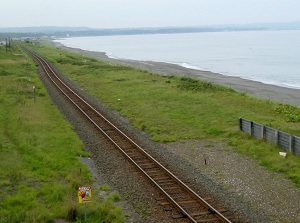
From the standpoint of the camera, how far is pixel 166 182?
→ 15602 mm

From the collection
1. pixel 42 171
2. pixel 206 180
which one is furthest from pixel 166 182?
pixel 42 171

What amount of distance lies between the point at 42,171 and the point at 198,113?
1430cm

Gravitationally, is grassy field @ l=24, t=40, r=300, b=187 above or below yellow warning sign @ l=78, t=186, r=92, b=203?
below

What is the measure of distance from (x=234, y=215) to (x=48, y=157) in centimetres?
908

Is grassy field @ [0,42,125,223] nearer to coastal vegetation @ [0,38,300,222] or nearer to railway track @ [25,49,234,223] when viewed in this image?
coastal vegetation @ [0,38,300,222]

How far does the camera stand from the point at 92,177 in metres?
16.2

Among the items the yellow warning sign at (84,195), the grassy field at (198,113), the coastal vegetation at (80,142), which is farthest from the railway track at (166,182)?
the yellow warning sign at (84,195)

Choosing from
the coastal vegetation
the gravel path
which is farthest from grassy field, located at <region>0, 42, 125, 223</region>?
the gravel path

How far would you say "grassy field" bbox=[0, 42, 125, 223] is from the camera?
41.0ft

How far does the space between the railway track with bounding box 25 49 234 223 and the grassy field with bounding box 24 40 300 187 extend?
2029 millimetres

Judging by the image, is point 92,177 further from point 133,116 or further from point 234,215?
point 133,116

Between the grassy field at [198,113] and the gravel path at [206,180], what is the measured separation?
3.04 ft

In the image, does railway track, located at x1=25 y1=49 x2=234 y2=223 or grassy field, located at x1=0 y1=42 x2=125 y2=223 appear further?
railway track, located at x1=25 y1=49 x2=234 y2=223

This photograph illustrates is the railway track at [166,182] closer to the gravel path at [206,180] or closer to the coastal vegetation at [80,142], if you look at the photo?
the gravel path at [206,180]
